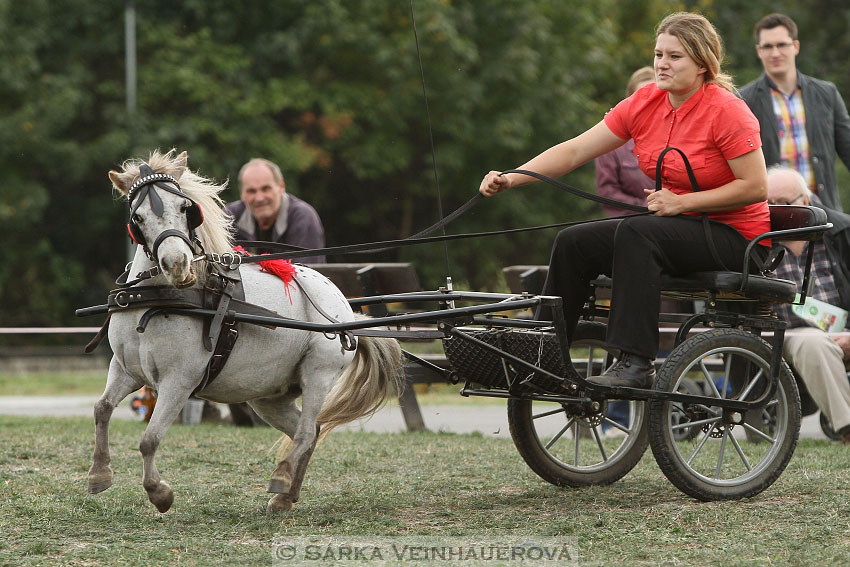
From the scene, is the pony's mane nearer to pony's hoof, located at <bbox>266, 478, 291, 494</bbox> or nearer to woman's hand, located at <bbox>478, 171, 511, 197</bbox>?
pony's hoof, located at <bbox>266, 478, 291, 494</bbox>

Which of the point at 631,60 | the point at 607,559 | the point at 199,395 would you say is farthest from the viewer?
the point at 631,60

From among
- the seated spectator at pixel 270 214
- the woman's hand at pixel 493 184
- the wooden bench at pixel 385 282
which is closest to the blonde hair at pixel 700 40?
the woman's hand at pixel 493 184

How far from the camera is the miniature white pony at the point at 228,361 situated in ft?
16.0

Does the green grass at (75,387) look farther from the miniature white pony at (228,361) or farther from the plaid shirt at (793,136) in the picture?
the miniature white pony at (228,361)

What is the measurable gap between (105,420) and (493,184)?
198cm

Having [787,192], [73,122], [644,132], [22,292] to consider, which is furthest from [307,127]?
[644,132]

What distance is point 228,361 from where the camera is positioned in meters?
5.12

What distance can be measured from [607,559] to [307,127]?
19.1 m

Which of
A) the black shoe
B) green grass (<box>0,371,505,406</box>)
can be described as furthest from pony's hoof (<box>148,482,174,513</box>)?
green grass (<box>0,371,505,406</box>)

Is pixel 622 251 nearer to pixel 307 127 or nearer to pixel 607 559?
pixel 607 559

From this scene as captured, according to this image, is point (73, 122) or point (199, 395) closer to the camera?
point (199, 395)

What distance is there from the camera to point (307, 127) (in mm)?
22688

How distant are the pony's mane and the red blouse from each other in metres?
1.91

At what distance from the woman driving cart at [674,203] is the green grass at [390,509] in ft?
2.34
